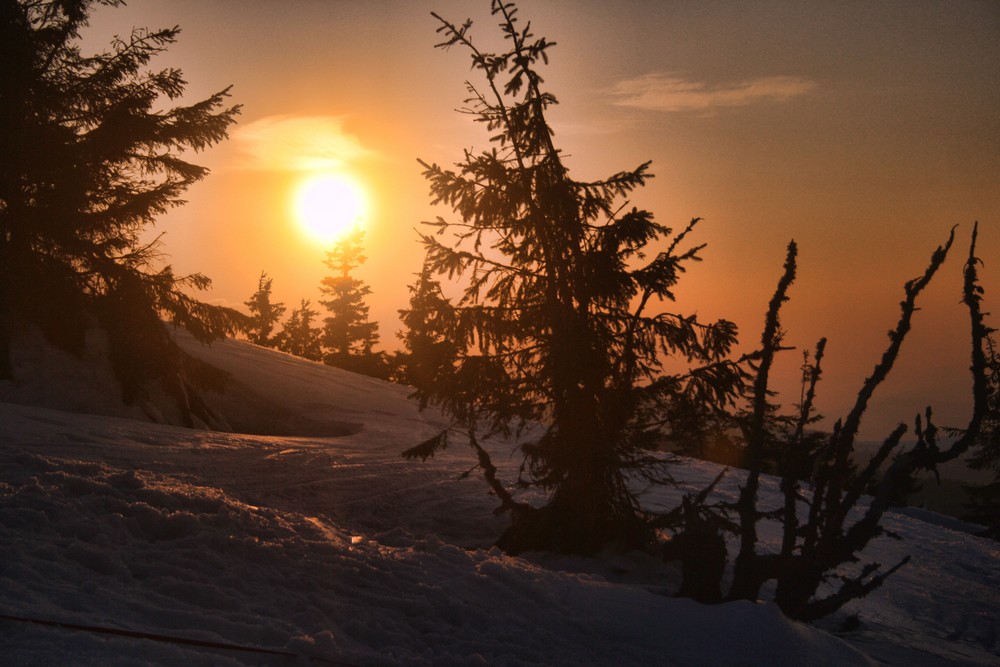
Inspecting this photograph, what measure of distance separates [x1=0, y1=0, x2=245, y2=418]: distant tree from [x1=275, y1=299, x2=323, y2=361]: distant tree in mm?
40871

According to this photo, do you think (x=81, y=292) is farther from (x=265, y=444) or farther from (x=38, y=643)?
(x=38, y=643)

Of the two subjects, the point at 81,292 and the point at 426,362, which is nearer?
the point at 426,362

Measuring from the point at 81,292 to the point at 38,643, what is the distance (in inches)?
532

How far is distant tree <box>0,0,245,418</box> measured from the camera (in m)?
12.9

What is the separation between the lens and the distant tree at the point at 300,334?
55.8 meters

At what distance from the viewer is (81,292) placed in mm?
14141

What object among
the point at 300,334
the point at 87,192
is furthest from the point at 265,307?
the point at 87,192

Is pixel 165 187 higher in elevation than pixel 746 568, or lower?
higher

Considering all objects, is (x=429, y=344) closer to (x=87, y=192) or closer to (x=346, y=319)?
(x=87, y=192)

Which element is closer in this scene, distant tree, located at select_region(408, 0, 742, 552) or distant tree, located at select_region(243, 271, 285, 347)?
distant tree, located at select_region(408, 0, 742, 552)

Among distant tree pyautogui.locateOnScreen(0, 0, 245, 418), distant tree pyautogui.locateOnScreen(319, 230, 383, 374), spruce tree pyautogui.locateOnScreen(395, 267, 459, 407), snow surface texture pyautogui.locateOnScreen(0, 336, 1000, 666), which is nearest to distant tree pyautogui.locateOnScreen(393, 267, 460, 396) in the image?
spruce tree pyautogui.locateOnScreen(395, 267, 459, 407)

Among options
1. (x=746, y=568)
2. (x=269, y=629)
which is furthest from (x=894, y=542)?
(x=269, y=629)

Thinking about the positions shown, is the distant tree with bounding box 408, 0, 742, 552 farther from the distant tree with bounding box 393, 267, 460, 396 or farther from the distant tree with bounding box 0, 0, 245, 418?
the distant tree with bounding box 0, 0, 245, 418

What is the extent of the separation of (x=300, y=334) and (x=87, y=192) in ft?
148
